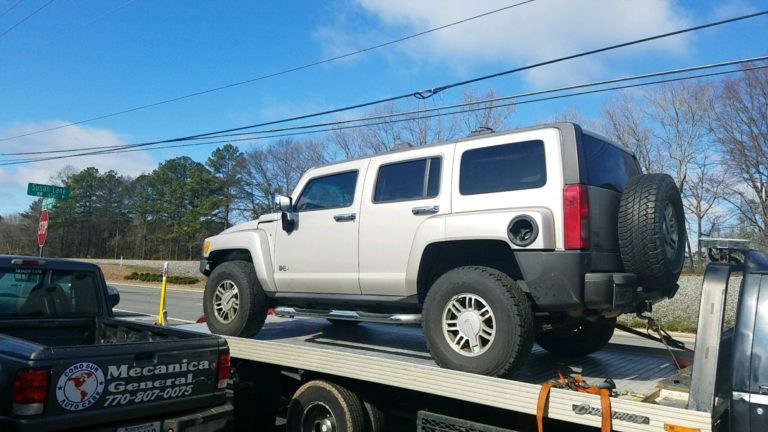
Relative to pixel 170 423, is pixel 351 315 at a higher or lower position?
higher

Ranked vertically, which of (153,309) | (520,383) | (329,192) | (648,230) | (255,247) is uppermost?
(329,192)

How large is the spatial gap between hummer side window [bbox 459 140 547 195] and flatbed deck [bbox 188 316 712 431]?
1.39 m

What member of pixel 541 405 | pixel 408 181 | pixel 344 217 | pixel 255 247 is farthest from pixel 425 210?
pixel 255 247

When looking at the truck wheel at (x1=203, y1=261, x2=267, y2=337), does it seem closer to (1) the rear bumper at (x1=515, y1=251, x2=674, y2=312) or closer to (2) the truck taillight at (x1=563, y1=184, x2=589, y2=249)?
(1) the rear bumper at (x1=515, y1=251, x2=674, y2=312)

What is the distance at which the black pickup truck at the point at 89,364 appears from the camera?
339 centimetres

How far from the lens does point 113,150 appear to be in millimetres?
22719

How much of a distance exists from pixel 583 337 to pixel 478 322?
69.6 inches

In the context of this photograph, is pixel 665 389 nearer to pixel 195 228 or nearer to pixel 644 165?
pixel 644 165

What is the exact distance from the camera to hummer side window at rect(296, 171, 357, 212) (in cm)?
539

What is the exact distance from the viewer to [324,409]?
4.85 m

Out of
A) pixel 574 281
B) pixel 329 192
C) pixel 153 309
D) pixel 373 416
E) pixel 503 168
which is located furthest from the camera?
pixel 153 309

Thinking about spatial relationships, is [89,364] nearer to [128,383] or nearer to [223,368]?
[128,383]

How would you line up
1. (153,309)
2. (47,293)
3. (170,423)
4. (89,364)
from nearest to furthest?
(89,364), (170,423), (47,293), (153,309)

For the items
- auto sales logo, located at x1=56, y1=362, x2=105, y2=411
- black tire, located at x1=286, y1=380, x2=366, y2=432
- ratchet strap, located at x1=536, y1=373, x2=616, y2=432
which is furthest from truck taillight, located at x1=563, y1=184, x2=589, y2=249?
auto sales logo, located at x1=56, y1=362, x2=105, y2=411
